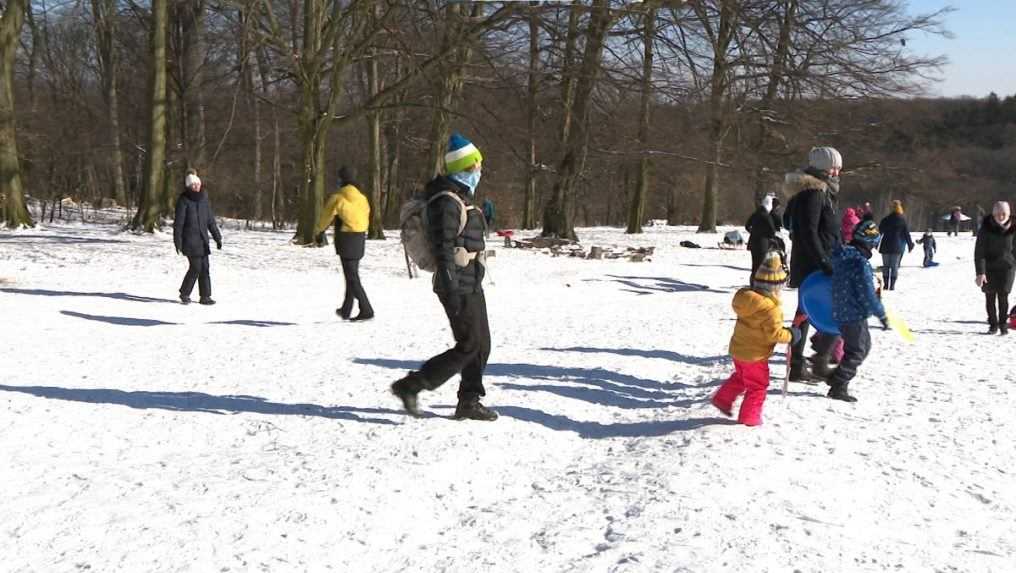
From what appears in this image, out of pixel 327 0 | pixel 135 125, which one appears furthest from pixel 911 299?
pixel 135 125

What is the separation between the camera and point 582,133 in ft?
69.7

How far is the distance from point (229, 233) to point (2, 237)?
6.46 metres

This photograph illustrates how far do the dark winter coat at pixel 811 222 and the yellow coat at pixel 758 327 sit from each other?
3.56 ft

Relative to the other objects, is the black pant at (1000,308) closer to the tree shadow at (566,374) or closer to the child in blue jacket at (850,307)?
the child in blue jacket at (850,307)

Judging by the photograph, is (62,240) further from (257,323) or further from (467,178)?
(467,178)

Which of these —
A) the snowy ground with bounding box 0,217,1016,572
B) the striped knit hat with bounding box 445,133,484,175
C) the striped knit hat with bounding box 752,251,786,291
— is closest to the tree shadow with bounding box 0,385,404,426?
the snowy ground with bounding box 0,217,1016,572

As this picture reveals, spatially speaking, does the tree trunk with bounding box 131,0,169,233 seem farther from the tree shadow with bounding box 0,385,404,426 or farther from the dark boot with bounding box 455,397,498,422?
the dark boot with bounding box 455,397,498,422

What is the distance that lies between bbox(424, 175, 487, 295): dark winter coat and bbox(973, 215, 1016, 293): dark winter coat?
24.1ft

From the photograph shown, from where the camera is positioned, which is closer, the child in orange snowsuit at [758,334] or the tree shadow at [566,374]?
the child in orange snowsuit at [758,334]

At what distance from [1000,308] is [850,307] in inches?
212

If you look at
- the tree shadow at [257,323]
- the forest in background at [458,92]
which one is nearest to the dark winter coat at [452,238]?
the tree shadow at [257,323]

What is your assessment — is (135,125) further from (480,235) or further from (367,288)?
(480,235)

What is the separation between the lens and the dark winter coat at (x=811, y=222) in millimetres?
6041

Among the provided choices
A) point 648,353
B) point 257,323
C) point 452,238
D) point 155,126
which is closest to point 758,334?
point 452,238
